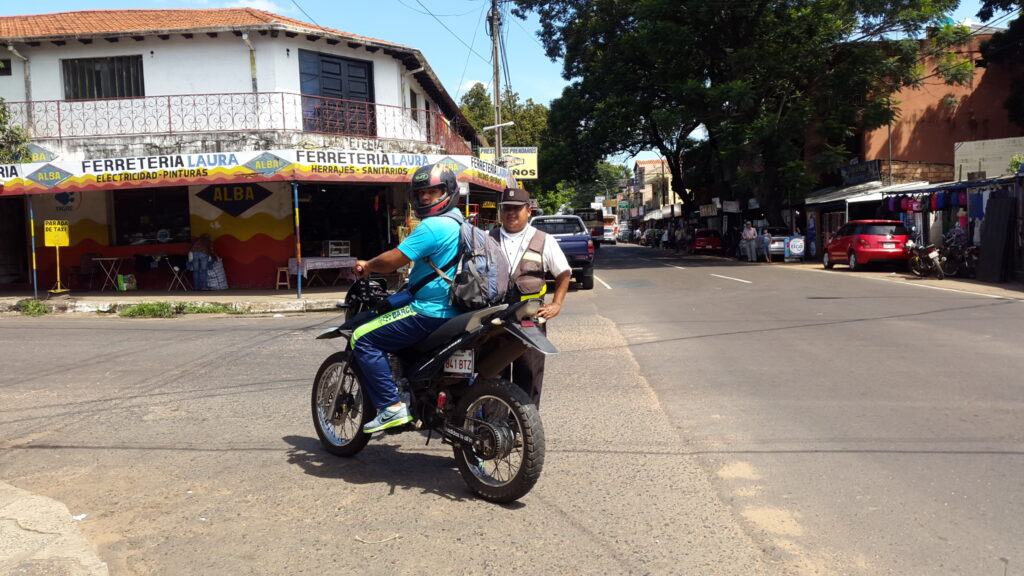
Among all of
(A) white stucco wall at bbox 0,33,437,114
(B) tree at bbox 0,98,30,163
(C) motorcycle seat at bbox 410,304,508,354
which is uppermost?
(A) white stucco wall at bbox 0,33,437,114

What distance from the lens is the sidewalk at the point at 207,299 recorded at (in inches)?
598

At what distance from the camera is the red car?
22281 mm

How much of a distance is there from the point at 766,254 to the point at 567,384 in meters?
25.4

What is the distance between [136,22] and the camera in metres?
20.2

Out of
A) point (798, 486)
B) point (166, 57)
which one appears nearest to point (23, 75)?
point (166, 57)

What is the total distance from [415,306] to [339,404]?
1022 mm

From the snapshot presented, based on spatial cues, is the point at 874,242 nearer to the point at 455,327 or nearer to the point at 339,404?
the point at 339,404

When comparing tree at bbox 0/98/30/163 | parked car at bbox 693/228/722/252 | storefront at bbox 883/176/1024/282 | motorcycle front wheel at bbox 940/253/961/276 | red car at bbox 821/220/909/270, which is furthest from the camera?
parked car at bbox 693/228/722/252

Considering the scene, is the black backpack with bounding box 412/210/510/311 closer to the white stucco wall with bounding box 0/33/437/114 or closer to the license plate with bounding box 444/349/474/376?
the license plate with bounding box 444/349/474/376

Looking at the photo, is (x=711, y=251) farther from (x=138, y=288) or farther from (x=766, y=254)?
(x=138, y=288)

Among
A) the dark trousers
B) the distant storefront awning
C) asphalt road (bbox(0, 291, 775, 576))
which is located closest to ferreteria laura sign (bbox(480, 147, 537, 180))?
the distant storefront awning

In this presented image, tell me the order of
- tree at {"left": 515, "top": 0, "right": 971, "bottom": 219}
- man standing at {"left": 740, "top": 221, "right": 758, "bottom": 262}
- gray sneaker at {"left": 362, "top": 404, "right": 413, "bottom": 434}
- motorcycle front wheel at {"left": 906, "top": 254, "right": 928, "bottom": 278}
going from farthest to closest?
man standing at {"left": 740, "top": 221, "right": 758, "bottom": 262}, tree at {"left": 515, "top": 0, "right": 971, "bottom": 219}, motorcycle front wheel at {"left": 906, "top": 254, "right": 928, "bottom": 278}, gray sneaker at {"left": 362, "top": 404, "right": 413, "bottom": 434}

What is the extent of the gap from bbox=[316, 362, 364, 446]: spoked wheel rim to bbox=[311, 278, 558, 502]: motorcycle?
0.02 metres

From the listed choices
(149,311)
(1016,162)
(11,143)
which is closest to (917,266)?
(1016,162)
